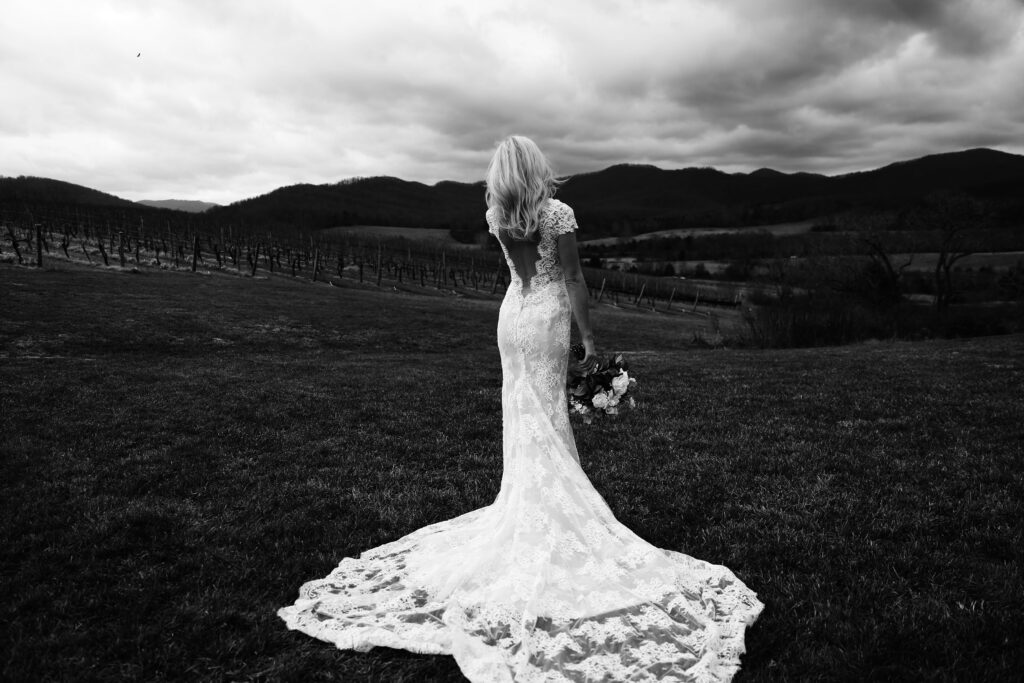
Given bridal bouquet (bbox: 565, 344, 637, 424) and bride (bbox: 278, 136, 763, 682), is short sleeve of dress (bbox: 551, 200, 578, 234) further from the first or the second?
bridal bouquet (bbox: 565, 344, 637, 424)

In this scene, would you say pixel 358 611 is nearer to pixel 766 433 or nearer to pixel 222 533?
pixel 222 533

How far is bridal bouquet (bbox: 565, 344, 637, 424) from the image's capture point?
5.58m

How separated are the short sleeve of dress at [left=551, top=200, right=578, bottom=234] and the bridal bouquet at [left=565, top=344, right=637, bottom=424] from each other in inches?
45.4

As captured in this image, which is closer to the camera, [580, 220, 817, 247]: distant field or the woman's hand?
the woman's hand

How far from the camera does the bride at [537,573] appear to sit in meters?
4.47

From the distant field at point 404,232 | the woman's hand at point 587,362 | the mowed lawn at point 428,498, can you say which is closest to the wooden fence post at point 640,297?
the distant field at point 404,232

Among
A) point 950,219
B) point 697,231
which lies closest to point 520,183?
point 950,219

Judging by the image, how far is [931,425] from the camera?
1102 centimetres

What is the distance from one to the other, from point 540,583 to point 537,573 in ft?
0.40

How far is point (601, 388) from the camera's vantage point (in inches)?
222

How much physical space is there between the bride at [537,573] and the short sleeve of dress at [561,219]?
1 centimetres

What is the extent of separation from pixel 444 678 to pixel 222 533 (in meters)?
3.84

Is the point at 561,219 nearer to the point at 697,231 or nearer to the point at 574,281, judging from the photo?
the point at 574,281

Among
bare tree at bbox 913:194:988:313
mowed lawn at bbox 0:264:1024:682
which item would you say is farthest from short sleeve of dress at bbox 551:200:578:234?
bare tree at bbox 913:194:988:313
